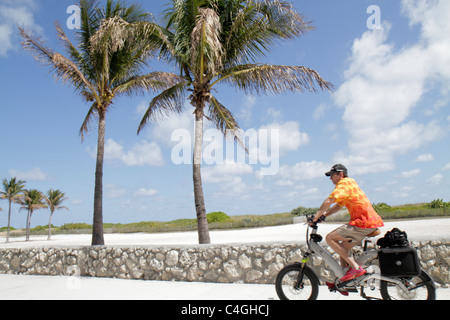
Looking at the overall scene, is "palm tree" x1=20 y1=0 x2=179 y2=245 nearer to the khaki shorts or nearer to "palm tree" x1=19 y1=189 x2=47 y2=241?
the khaki shorts

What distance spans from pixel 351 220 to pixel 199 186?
568cm

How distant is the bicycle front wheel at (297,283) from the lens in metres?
4.82

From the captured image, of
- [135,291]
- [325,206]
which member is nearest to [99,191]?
[135,291]

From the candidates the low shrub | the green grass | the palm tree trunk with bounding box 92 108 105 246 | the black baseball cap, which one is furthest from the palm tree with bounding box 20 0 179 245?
the low shrub

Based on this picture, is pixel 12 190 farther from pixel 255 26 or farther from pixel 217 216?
pixel 255 26

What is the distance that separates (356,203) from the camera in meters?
4.63

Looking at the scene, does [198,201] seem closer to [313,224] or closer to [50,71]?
[313,224]

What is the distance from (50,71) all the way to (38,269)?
21.8ft

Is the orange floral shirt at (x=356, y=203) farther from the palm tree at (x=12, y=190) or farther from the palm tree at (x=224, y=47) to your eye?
the palm tree at (x=12, y=190)

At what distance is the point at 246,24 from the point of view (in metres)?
10.3

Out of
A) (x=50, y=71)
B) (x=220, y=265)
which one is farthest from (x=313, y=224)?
(x=50, y=71)

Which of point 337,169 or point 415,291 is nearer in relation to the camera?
point 415,291

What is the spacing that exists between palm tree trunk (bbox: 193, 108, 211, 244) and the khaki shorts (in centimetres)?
519

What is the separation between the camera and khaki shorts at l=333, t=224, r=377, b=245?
458 cm
